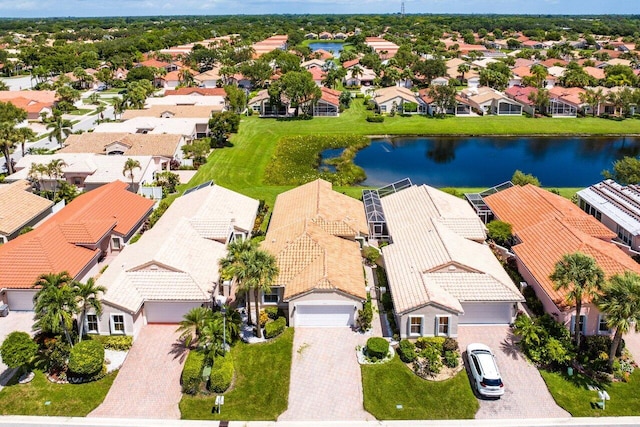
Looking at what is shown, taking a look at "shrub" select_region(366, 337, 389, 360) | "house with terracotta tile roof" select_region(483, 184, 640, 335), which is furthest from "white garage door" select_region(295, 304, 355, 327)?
"house with terracotta tile roof" select_region(483, 184, 640, 335)

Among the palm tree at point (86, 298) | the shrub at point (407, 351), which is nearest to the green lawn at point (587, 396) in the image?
the shrub at point (407, 351)

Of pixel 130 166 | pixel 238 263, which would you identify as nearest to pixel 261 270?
pixel 238 263

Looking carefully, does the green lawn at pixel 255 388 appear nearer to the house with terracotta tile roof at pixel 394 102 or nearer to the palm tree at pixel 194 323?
the palm tree at pixel 194 323

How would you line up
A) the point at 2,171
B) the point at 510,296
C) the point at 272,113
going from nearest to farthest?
the point at 510,296 → the point at 2,171 → the point at 272,113

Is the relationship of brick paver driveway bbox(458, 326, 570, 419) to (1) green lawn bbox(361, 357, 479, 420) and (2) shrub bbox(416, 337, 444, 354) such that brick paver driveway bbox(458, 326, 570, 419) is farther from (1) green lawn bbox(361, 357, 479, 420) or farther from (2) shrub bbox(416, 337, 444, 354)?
(2) shrub bbox(416, 337, 444, 354)

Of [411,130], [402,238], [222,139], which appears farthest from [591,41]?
[402,238]

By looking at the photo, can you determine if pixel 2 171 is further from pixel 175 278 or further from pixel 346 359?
pixel 346 359

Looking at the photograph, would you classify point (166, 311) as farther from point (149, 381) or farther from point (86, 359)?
point (86, 359)
